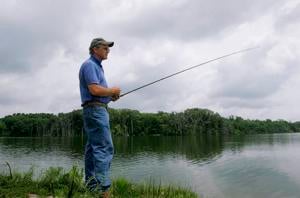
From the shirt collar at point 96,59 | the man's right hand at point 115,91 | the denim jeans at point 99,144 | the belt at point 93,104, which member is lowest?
the denim jeans at point 99,144

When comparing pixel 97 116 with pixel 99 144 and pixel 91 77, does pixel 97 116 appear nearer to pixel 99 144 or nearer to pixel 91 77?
pixel 99 144

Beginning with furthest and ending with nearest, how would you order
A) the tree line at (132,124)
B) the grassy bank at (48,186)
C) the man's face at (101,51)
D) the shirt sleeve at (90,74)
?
the tree line at (132,124), the man's face at (101,51), the shirt sleeve at (90,74), the grassy bank at (48,186)

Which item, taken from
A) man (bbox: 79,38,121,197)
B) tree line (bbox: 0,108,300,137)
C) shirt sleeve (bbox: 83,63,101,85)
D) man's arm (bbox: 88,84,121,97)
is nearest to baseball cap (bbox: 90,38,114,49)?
man (bbox: 79,38,121,197)

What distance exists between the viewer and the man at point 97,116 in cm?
466

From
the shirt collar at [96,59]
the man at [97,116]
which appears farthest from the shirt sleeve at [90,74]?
the shirt collar at [96,59]

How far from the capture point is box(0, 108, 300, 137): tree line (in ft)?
405

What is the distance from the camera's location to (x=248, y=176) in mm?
21797

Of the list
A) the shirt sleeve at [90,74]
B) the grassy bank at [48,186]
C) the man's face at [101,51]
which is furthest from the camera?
the man's face at [101,51]

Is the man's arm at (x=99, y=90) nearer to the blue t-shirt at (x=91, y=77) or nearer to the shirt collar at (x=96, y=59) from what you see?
the blue t-shirt at (x=91, y=77)

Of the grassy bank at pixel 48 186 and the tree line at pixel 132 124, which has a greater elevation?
the tree line at pixel 132 124

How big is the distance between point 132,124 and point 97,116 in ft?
396

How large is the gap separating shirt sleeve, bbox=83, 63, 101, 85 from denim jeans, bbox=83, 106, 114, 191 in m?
0.35

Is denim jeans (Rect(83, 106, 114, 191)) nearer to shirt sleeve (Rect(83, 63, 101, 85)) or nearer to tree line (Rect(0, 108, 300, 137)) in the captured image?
shirt sleeve (Rect(83, 63, 101, 85))

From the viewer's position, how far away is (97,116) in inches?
188
